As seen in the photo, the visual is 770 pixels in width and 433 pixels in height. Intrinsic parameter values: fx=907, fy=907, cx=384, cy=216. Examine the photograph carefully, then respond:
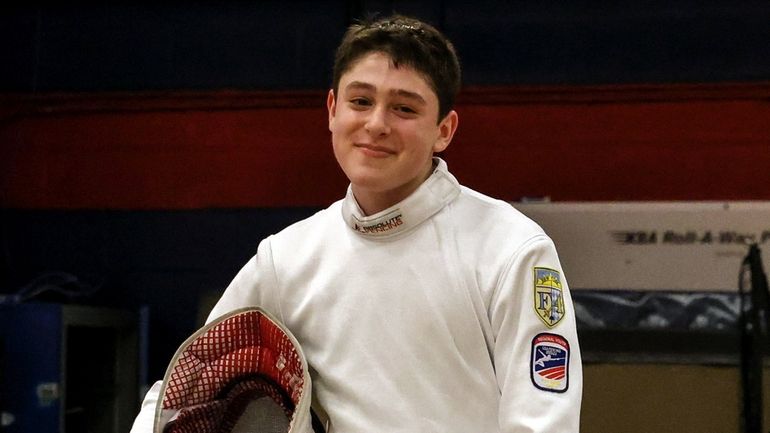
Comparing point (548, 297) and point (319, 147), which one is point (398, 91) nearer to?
point (548, 297)

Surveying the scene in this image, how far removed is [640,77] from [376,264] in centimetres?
263

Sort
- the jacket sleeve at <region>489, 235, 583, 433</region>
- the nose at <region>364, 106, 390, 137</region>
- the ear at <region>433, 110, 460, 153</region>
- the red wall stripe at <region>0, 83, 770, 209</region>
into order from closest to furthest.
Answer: the jacket sleeve at <region>489, 235, 583, 433</region>, the nose at <region>364, 106, 390, 137</region>, the ear at <region>433, 110, 460, 153</region>, the red wall stripe at <region>0, 83, 770, 209</region>

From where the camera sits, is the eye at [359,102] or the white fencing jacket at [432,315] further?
the eye at [359,102]

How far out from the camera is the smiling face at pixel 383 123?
1.48 metres

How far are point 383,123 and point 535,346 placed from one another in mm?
426

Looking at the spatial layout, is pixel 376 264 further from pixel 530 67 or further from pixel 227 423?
pixel 530 67

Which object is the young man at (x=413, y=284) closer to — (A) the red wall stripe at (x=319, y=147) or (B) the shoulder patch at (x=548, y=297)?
(B) the shoulder patch at (x=548, y=297)

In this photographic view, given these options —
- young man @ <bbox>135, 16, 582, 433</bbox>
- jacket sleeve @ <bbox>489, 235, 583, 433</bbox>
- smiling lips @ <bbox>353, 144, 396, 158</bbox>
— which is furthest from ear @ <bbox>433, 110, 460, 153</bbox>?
jacket sleeve @ <bbox>489, 235, 583, 433</bbox>

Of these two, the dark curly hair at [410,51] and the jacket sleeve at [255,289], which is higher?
the dark curly hair at [410,51]

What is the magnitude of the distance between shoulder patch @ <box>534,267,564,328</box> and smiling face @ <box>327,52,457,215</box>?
0.29m

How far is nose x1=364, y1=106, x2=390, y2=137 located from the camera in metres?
1.46

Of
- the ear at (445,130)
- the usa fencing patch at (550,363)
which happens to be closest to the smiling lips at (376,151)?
the ear at (445,130)

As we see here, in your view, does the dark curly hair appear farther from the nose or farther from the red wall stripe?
the red wall stripe

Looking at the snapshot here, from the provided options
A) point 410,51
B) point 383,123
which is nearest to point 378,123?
point 383,123
